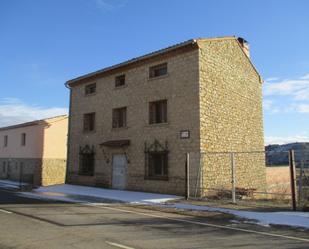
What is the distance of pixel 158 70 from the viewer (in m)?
20.4

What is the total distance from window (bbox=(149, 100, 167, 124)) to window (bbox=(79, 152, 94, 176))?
5.80m

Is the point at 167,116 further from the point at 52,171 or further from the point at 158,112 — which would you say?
the point at 52,171

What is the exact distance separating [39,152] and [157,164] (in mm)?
13504

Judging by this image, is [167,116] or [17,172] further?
[17,172]

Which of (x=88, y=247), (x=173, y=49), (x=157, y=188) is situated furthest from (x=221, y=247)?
(x=173, y=49)

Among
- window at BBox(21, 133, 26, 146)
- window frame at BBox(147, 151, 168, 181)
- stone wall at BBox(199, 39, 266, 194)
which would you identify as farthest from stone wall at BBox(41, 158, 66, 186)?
stone wall at BBox(199, 39, 266, 194)

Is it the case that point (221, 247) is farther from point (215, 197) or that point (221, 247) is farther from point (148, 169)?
point (148, 169)

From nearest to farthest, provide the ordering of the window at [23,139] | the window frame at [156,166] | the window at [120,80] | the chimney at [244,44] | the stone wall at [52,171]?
the window frame at [156,166], the window at [120,80], the chimney at [244,44], the stone wall at [52,171], the window at [23,139]

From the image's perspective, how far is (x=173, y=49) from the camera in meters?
19.0

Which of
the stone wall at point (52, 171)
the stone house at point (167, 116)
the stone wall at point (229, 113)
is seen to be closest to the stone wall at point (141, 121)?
the stone house at point (167, 116)

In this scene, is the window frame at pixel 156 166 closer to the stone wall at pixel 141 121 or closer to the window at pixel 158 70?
the stone wall at pixel 141 121

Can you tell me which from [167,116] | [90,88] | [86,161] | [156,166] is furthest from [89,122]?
[167,116]

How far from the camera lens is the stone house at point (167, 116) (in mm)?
18219

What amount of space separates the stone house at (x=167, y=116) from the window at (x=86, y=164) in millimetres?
66
